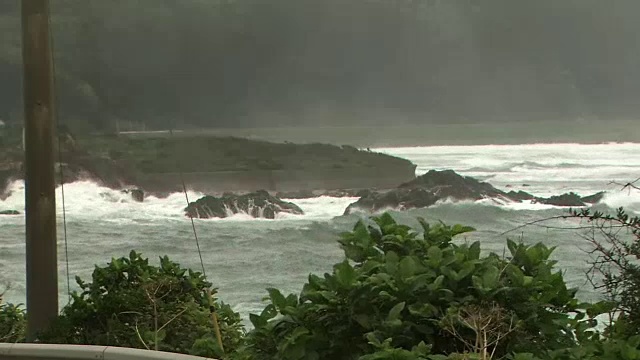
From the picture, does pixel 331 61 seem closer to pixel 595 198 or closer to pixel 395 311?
pixel 595 198

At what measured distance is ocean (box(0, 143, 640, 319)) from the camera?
3826 millimetres

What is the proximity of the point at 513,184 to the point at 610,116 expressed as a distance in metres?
0.52

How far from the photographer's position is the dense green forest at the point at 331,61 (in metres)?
3.85

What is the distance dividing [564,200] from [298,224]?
1244mm

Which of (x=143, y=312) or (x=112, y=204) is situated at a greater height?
(x=112, y=204)

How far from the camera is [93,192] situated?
4.52 metres

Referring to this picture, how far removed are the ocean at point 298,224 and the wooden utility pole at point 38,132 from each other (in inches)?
30.9

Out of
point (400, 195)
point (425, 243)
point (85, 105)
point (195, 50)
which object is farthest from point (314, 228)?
point (425, 243)

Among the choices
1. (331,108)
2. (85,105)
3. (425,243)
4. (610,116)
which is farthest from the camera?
(85,105)

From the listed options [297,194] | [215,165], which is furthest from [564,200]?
[215,165]

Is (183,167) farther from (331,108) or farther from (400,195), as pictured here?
(400,195)

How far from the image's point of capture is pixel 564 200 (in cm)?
384

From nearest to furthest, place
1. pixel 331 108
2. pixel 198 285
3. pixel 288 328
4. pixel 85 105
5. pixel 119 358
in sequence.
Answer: pixel 288 328 < pixel 119 358 < pixel 198 285 < pixel 331 108 < pixel 85 105

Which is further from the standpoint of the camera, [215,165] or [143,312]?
[215,165]
